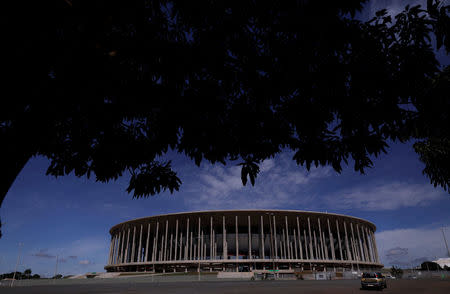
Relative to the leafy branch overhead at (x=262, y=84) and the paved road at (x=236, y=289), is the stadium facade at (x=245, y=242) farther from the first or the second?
the leafy branch overhead at (x=262, y=84)

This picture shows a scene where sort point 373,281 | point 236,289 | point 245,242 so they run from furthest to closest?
point 245,242
point 373,281
point 236,289

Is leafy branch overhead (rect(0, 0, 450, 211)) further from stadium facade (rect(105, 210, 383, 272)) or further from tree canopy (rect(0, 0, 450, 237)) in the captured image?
stadium facade (rect(105, 210, 383, 272))

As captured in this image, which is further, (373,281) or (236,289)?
(373,281)

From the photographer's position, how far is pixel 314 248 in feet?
277

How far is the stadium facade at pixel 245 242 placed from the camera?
7138cm

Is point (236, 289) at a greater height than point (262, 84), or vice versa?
point (262, 84)

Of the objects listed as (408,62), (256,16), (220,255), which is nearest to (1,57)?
(256,16)

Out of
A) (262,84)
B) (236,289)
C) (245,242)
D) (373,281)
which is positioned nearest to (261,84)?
(262,84)

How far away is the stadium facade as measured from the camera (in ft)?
234

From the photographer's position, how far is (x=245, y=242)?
256ft

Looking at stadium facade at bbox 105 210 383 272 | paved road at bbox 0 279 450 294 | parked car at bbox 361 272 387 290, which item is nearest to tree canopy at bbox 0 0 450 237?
paved road at bbox 0 279 450 294

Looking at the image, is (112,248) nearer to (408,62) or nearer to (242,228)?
(242,228)

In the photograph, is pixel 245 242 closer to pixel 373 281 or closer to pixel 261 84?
pixel 373 281

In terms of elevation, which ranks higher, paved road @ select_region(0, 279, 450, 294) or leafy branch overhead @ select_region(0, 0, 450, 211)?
leafy branch overhead @ select_region(0, 0, 450, 211)
